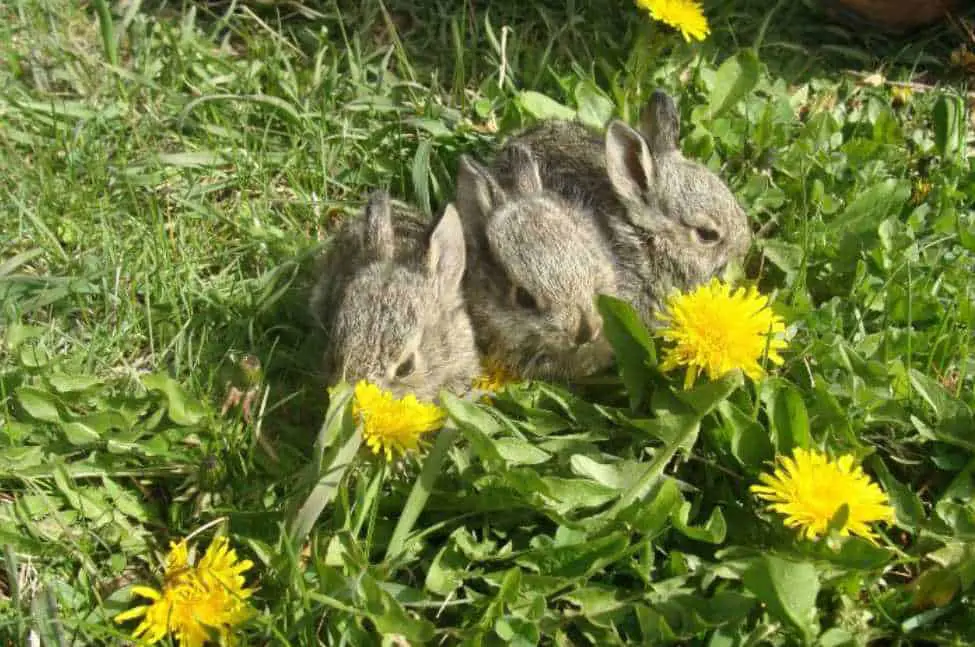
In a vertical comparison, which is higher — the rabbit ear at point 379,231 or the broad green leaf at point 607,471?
the rabbit ear at point 379,231

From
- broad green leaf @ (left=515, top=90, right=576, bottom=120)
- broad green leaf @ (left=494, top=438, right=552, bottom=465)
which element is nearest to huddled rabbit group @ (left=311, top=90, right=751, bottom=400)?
broad green leaf @ (left=515, top=90, right=576, bottom=120)

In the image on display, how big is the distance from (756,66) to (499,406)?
2554mm

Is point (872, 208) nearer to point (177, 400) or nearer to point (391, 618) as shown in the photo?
point (391, 618)

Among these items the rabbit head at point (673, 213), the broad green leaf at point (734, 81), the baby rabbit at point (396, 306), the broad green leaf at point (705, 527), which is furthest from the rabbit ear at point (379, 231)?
the broad green leaf at point (734, 81)

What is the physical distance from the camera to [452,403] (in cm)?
368

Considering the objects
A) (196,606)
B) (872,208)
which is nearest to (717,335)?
(872,208)

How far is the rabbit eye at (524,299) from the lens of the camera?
4.41 m

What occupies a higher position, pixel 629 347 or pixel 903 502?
pixel 629 347

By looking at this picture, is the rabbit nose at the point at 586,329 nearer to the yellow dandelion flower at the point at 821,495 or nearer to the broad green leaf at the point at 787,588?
the yellow dandelion flower at the point at 821,495

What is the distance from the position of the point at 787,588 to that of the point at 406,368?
1772 millimetres

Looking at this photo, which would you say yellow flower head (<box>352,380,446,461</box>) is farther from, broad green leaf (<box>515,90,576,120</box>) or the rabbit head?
broad green leaf (<box>515,90,576,120</box>)

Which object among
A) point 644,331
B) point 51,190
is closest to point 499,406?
point 644,331

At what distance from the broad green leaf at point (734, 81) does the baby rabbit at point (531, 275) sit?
122cm

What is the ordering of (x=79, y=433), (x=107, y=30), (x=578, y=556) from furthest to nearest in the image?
(x=107, y=30), (x=79, y=433), (x=578, y=556)
